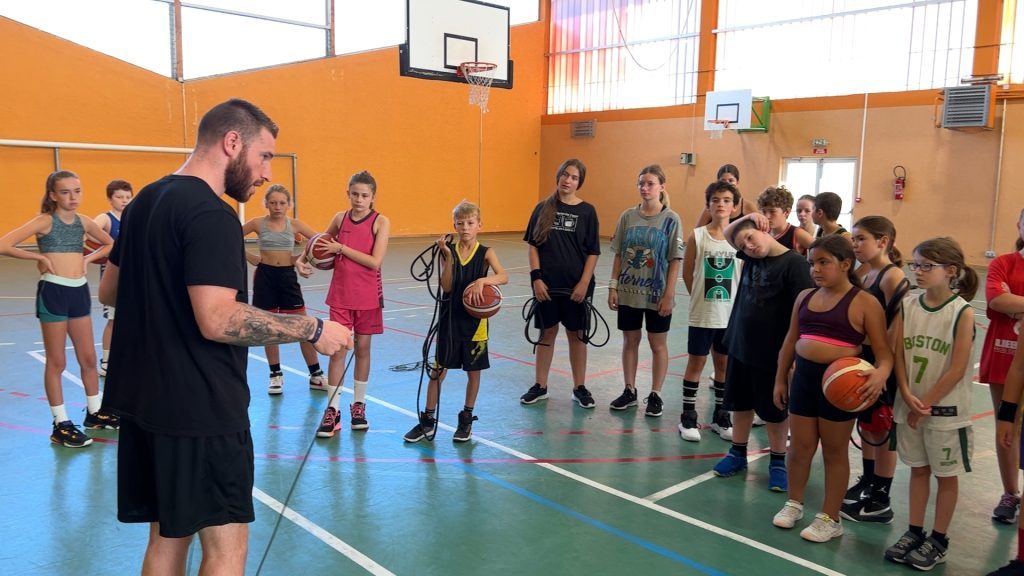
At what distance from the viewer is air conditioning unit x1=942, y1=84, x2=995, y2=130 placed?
14.0 m

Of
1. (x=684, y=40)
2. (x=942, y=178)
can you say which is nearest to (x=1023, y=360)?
(x=942, y=178)

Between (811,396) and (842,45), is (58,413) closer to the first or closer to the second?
(811,396)

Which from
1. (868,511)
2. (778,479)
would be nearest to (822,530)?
(868,511)

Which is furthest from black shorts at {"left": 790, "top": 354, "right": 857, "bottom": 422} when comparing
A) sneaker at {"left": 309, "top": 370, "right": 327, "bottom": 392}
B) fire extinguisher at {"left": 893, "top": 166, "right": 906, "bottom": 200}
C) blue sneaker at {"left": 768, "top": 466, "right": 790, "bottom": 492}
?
fire extinguisher at {"left": 893, "top": 166, "right": 906, "bottom": 200}

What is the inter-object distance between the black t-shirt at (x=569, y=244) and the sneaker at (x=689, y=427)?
1167 mm

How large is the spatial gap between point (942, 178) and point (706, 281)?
42.4ft

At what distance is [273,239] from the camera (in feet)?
18.5

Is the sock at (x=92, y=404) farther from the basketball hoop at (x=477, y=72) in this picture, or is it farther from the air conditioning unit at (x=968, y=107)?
the air conditioning unit at (x=968, y=107)

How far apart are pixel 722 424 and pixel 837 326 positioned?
1.86m

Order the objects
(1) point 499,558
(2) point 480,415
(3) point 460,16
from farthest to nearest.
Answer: (3) point 460,16 → (2) point 480,415 → (1) point 499,558

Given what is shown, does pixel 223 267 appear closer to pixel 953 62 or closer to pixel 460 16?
pixel 460 16

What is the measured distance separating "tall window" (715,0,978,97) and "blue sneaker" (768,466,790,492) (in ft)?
46.7

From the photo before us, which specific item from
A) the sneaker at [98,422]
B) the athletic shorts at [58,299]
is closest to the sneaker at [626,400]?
the sneaker at [98,422]

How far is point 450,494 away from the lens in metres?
3.91
